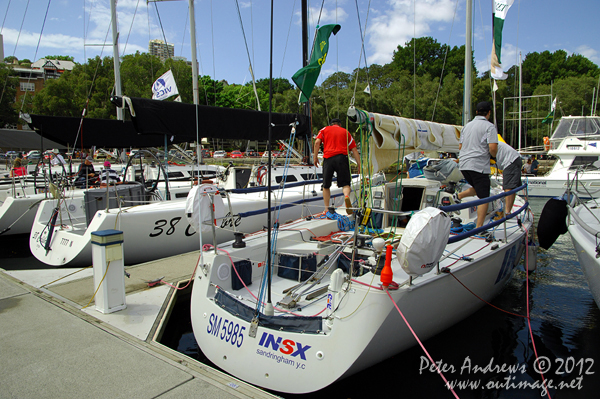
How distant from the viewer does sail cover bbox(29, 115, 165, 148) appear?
7816mm

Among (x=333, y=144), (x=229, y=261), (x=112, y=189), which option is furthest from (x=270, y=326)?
(x=112, y=189)

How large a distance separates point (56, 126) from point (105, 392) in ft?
23.7

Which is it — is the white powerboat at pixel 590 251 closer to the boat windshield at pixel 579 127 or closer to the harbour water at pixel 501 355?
the harbour water at pixel 501 355

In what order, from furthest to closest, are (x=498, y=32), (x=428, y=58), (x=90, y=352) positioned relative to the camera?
(x=428, y=58)
(x=498, y=32)
(x=90, y=352)

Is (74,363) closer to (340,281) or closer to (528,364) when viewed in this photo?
(340,281)

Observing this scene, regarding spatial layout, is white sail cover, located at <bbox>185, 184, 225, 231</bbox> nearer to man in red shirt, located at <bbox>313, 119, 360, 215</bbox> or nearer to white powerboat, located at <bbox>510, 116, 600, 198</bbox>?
man in red shirt, located at <bbox>313, 119, 360, 215</bbox>

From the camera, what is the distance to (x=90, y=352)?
9.88ft

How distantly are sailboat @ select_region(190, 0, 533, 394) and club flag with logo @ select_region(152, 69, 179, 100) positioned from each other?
16.1 ft

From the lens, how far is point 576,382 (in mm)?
3477

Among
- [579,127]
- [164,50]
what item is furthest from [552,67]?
[164,50]

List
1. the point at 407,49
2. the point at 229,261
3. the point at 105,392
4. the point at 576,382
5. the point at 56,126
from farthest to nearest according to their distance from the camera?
1. the point at 407,49
2. the point at 56,126
3. the point at 229,261
4. the point at 576,382
5. the point at 105,392

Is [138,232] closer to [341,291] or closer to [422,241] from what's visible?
[341,291]

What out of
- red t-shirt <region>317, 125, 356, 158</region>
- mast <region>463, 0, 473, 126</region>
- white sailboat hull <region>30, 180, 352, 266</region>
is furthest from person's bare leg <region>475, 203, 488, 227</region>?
mast <region>463, 0, 473, 126</region>

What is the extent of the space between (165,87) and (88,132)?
7.15 ft
